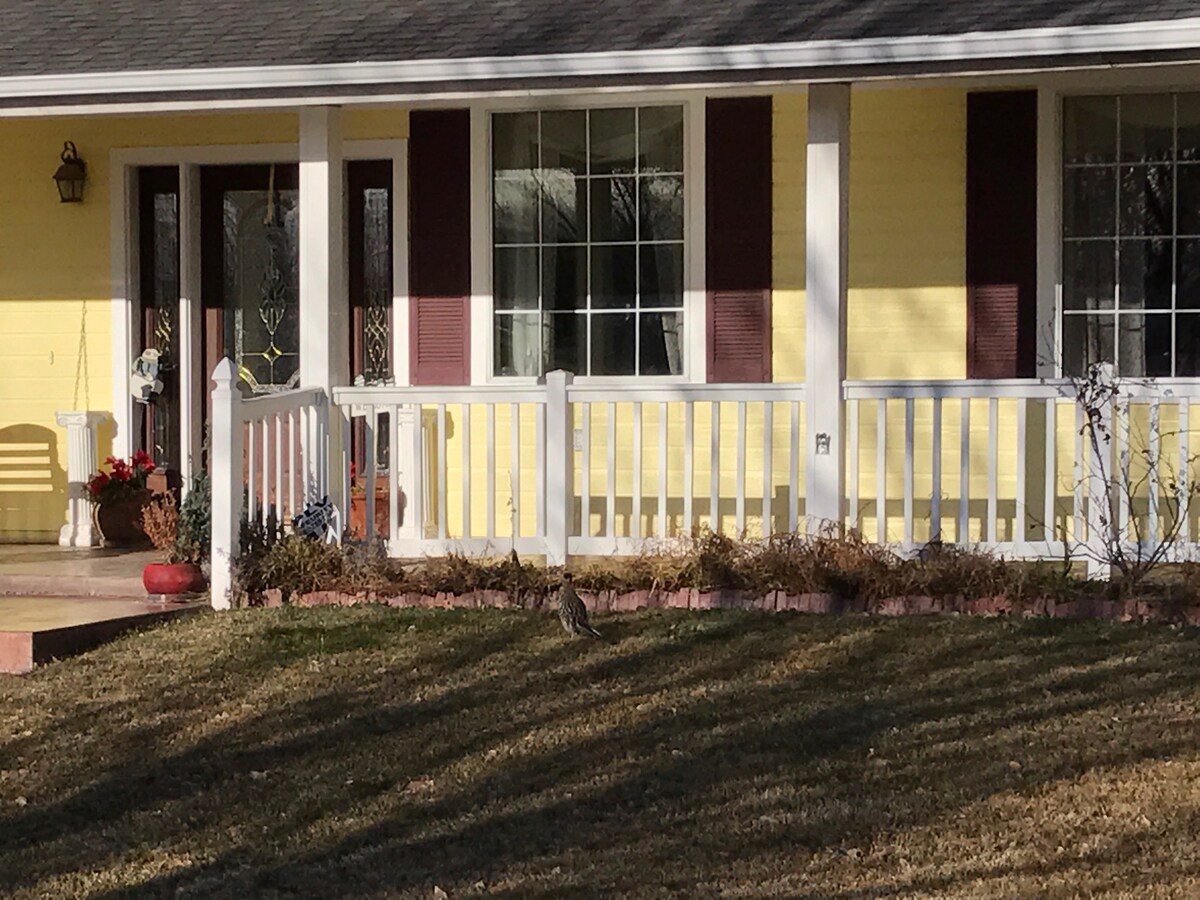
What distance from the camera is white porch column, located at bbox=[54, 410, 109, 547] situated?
1080 centimetres

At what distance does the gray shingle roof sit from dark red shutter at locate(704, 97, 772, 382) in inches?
39.4

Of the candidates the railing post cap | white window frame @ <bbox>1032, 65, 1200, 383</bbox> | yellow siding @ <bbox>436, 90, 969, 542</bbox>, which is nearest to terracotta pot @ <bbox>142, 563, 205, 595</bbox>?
the railing post cap

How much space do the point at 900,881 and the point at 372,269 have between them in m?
6.44

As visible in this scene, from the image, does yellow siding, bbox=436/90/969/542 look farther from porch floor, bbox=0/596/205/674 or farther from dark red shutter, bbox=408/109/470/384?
porch floor, bbox=0/596/205/674

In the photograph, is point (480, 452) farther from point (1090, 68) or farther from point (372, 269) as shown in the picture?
point (1090, 68)

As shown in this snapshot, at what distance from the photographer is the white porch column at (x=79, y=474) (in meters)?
10.8

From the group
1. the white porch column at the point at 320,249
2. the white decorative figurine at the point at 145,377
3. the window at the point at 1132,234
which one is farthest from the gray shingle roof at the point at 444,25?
the white decorative figurine at the point at 145,377

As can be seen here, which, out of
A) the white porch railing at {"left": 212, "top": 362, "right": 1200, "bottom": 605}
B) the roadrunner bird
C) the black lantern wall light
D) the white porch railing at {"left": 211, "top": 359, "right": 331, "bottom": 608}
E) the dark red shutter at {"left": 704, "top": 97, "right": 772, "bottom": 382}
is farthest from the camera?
the black lantern wall light

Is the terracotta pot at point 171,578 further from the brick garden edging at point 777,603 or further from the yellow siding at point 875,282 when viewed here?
the yellow siding at point 875,282

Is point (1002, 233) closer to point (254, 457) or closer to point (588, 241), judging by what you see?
point (588, 241)

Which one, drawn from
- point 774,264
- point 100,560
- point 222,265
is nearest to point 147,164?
→ point 222,265

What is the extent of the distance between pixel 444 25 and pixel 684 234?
69.4 inches

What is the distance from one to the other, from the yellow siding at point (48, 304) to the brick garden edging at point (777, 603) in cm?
299

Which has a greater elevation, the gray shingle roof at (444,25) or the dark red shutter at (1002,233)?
the gray shingle roof at (444,25)
